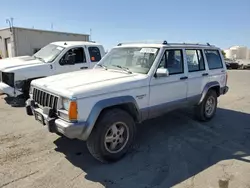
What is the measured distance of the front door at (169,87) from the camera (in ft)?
14.9

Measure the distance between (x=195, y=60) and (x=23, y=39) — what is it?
1628cm

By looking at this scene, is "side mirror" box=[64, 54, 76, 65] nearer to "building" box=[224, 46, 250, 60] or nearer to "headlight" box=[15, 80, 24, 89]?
"headlight" box=[15, 80, 24, 89]

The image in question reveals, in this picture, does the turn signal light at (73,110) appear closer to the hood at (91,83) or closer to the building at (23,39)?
the hood at (91,83)

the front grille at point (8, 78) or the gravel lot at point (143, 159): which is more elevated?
the front grille at point (8, 78)

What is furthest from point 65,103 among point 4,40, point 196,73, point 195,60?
point 4,40

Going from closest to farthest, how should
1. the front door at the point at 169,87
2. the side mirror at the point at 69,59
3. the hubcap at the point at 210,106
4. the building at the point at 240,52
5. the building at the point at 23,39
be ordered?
the front door at the point at 169,87 → the hubcap at the point at 210,106 → the side mirror at the point at 69,59 → the building at the point at 23,39 → the building at the point at 240,52

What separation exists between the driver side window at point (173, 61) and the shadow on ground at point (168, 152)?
55.6 inches

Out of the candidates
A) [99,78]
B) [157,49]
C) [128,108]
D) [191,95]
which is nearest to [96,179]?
[128,108]

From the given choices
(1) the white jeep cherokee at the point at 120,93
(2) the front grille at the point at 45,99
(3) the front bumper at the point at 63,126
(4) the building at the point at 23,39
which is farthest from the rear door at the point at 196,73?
(4) the building at the point at 23,39

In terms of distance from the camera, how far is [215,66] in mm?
6289

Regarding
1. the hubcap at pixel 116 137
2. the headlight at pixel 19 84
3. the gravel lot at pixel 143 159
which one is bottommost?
the gravel lot at pixel 143 159

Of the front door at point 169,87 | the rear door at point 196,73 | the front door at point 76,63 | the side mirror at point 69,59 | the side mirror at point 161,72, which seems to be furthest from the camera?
the side mirror at point 69,59

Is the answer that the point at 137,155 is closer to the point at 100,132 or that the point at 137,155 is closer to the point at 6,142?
the point at 100,132

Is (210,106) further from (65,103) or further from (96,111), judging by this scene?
(65,103)
